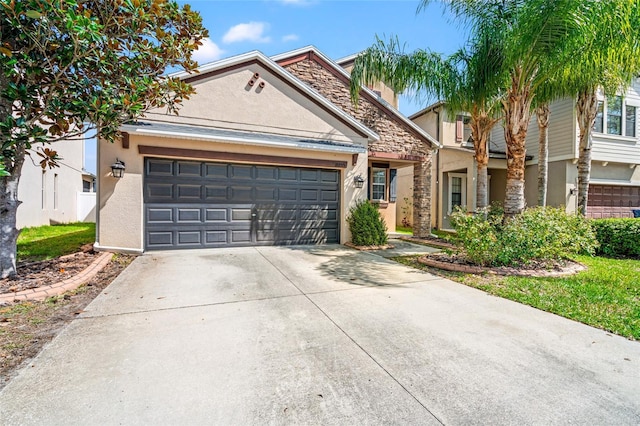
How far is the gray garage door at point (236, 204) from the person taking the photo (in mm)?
8547

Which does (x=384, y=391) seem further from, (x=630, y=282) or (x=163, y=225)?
(x=163, y=225)

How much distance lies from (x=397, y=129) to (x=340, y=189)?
405 cm

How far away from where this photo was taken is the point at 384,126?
12.3m

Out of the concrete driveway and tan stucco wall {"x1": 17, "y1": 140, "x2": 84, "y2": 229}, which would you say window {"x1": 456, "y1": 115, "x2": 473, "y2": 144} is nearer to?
the concrete driveway

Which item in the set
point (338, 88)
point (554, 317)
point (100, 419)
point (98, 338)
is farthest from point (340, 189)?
point (100, 419)

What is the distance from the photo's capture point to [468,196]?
14.9 meters

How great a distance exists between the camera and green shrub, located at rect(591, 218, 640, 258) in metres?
9.20

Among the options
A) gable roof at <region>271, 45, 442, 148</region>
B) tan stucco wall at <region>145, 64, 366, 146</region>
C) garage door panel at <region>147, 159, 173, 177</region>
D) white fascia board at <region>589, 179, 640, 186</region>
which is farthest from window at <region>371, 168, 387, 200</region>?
white fascia board at <region>589, 179, 640, 186</region>

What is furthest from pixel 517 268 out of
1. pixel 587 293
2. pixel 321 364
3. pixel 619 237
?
pixel 321 364

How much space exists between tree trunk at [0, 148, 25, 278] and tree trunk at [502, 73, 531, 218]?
10308 millimetres

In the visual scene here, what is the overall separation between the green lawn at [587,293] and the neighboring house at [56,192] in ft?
41.2

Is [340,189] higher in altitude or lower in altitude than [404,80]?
lower

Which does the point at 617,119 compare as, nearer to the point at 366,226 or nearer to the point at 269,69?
the point at 366,226

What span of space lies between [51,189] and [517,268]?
62.8ft
